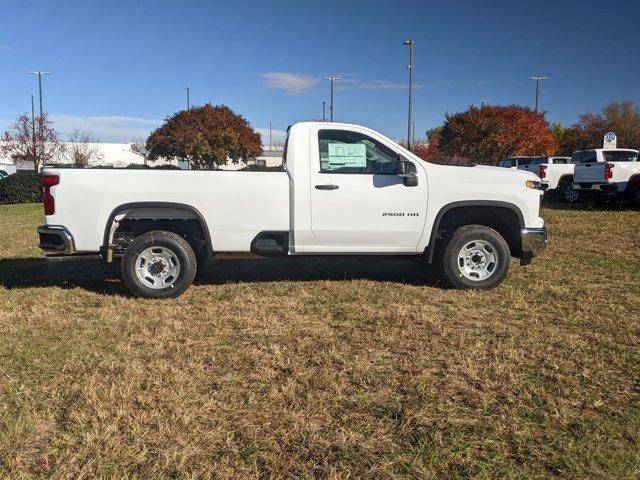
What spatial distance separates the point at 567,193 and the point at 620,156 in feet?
6.32

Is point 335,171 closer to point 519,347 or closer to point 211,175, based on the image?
point 211,175

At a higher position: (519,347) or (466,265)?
(466,265)

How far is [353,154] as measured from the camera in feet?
20.1

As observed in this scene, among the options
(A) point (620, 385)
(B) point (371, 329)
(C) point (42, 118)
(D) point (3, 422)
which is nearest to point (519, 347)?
(A) point (620, 385)

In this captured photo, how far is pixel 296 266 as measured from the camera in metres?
7.84

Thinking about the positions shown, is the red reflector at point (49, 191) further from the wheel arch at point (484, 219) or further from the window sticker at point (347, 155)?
the wheel arch at point (484, 219)

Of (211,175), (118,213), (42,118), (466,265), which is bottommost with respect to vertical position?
(466,265)

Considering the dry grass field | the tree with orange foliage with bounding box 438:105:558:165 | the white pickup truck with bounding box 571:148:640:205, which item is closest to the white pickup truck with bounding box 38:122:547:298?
the dry grass field

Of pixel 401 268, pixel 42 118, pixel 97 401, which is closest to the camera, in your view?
pixel 97 401

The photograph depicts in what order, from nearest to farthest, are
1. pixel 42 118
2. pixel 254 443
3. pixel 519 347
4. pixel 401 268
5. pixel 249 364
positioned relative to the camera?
pixel 254 443, pixel 249 364, pixel 519 347, pixel 401 268, pixel 42 118

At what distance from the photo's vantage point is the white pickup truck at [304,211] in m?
5.71

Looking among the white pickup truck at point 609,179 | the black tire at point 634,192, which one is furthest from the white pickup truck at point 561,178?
the black tire at point 634,192

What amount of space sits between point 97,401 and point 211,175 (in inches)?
115

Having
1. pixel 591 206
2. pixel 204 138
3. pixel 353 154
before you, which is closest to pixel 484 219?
pixel 353 154
